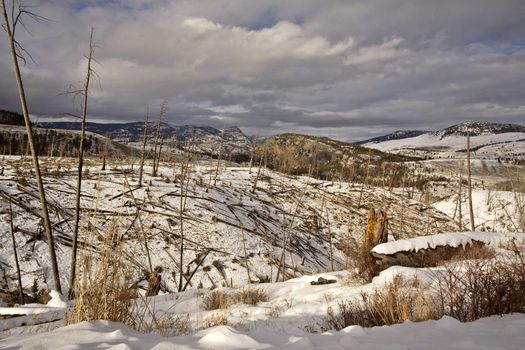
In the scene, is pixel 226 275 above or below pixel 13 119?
below

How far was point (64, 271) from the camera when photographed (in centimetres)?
1566

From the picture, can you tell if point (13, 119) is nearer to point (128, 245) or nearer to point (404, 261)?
point (128, 245)

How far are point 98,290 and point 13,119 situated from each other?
134 meters

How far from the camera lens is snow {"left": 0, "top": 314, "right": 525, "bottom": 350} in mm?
3193

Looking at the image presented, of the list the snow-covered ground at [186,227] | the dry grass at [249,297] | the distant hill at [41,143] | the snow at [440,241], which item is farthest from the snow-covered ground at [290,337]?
the distant hill at [41,143]

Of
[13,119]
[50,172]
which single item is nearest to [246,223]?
[50,172]

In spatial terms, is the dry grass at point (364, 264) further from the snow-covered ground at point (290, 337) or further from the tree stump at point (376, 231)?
the snow-covered ground at point (290, 337)

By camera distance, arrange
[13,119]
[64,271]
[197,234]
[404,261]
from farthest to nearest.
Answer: [13,119] → [197,234] → [64,271] → [404,261]

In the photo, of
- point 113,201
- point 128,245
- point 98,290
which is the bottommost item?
point 128,245

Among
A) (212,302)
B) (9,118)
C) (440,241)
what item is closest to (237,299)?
(212,302)

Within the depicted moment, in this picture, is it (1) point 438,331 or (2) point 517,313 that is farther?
(2) point 517,313

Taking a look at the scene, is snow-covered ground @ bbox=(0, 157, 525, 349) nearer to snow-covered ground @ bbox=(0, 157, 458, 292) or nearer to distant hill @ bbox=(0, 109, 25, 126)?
snow-covered ground @ bbox=(0, 157, 458, 292)

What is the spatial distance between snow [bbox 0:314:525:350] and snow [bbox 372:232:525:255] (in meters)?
6.32

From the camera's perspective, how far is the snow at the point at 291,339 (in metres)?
3.19
